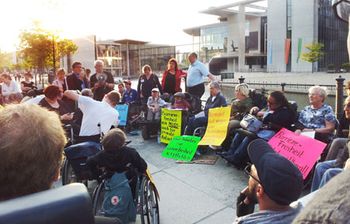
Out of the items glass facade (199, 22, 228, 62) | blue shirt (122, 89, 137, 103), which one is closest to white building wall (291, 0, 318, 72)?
glass facade (199, 22, 228, 62)

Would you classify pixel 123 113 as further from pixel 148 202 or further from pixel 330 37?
pixel 330 37

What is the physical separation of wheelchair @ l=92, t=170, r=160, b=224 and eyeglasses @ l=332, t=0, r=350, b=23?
2297 millimetres

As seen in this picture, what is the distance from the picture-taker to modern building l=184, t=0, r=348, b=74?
182ft

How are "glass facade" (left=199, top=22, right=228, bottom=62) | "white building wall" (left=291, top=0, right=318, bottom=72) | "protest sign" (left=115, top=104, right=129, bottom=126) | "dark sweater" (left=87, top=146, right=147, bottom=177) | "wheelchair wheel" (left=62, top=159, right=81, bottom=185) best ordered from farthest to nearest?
"glass facade" (left=199, top=22, right=228, bottom=62) → "white building wall" (left=291, top=0, right=318, bottom=72) → "protest sign" (left=115, top=104, right=129, bottom=126) → "wheelchair wheel" (left=62, top=159, right=81, bottom=185) → "dark sweater" (left=87, top=146, right=147, bottom=177)

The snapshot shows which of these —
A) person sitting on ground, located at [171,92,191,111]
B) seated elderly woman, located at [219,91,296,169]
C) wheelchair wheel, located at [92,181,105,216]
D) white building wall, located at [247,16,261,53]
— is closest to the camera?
wheelchair wheel, located at [92,181,105,216]

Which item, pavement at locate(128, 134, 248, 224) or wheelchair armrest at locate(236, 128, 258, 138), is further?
wheelchair armrest at locate(236, 128, 258, 138)

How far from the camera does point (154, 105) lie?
792 cm

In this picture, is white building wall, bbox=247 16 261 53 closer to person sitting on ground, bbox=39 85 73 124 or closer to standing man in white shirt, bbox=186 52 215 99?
standing man in white shirt, bbox=186 52 215 99

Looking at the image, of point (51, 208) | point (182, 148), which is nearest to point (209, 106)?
point (182, 148)

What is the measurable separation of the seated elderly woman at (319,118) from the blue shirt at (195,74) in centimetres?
329

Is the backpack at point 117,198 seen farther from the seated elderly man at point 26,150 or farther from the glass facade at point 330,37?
the glass facade at point 330,37

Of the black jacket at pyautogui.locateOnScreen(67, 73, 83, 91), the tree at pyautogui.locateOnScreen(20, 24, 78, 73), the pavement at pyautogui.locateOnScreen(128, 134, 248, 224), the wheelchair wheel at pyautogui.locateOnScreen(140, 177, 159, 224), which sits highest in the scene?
the tree at pyautogui.locateOnScreen(20, 24, 78, 73)

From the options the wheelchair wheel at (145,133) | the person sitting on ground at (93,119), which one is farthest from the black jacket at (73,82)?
the person sitting on ground at (93,119)

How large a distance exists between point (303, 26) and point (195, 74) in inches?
2106
